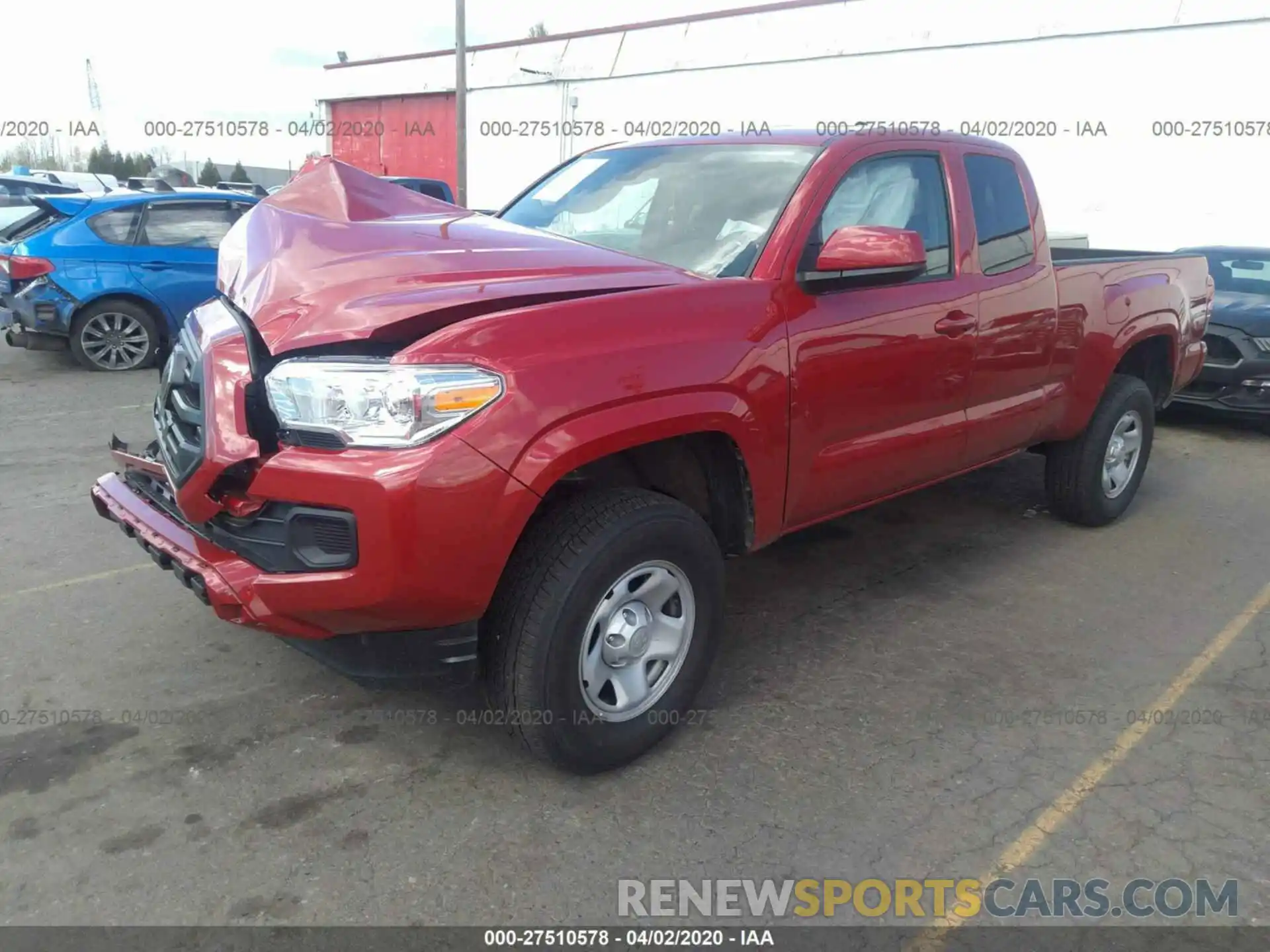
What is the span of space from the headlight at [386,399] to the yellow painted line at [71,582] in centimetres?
235

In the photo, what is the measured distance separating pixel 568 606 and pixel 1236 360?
6.94 m

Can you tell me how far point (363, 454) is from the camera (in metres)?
2.49

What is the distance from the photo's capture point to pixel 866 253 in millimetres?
3201

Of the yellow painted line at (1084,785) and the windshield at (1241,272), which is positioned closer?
the yellow painted line at (1084,785)

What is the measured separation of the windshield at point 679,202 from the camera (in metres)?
3.49

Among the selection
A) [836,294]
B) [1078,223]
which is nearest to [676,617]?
[836,294]

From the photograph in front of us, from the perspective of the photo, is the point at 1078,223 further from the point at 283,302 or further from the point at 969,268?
the point at 283,302

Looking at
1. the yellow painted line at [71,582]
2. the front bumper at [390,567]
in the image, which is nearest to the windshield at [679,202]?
the front bumper at [390,567]

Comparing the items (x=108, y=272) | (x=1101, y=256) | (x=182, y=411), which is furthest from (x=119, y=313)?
(x=1101, y=256)

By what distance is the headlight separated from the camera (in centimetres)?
249

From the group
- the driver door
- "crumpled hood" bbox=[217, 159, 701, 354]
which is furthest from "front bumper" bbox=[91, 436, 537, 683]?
the driver door

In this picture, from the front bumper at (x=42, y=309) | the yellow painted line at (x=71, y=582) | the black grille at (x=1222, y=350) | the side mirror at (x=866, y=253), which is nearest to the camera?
the side mirror at (x=866, y=253)

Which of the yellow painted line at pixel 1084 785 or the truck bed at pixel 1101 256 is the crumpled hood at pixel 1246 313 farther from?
the yellow painted line at pixel 1084 785

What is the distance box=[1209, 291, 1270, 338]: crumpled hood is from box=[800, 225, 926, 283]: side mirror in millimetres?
5606
